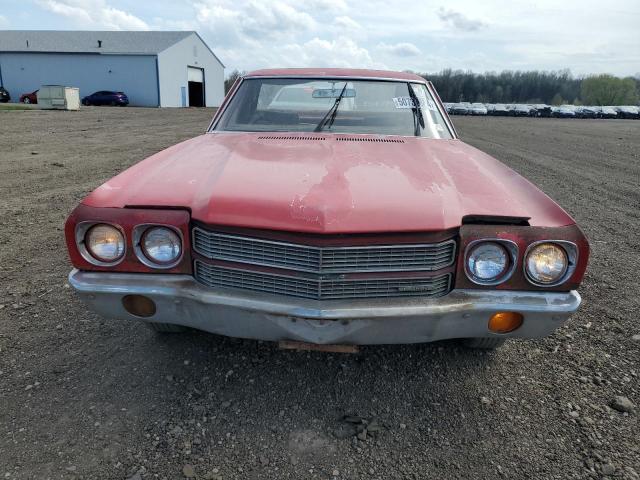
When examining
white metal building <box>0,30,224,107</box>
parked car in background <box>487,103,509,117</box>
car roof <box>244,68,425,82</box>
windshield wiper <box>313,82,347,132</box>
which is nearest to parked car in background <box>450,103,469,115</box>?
parked car in background <box>487,103,509,117</box>

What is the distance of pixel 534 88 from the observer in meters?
92.8

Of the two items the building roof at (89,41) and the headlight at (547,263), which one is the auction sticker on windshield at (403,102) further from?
the building roof at (89,41)

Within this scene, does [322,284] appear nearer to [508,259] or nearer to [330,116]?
[508,259]

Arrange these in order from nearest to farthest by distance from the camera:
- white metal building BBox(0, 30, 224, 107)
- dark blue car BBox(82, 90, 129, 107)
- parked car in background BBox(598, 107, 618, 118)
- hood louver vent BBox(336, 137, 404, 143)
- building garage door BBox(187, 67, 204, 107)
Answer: hood louver vent BBox(336, 137, 404, 143) < dark blue car BBox(82, 90, 129, 107) < white metal building BBox(0, 30, 224, 107) < building garage door BBox(187, 67, 204, 107) < parked car in background BBox(598, 107, 618, 118)

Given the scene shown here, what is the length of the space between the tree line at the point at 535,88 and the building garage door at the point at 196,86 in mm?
48133

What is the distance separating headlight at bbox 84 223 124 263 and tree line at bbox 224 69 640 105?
8515cm

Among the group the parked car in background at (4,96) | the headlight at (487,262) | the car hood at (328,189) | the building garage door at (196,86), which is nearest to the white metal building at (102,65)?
the building garage door at (196,86)

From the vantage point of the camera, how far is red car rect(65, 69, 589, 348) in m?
1.88

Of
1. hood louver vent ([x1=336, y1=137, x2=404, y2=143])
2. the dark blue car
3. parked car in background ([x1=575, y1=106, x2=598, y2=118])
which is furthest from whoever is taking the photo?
parked car in background ([x1=575, y1=106, x2=598, y2=118])

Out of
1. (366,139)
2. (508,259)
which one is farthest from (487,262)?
(366,139)

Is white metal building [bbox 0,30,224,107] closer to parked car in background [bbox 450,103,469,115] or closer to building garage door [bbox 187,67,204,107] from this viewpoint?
building garage door [bbox 187,67,204,107]

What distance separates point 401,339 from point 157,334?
1.57 metres

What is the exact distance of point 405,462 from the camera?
192 cm

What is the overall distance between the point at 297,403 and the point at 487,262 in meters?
1.13
